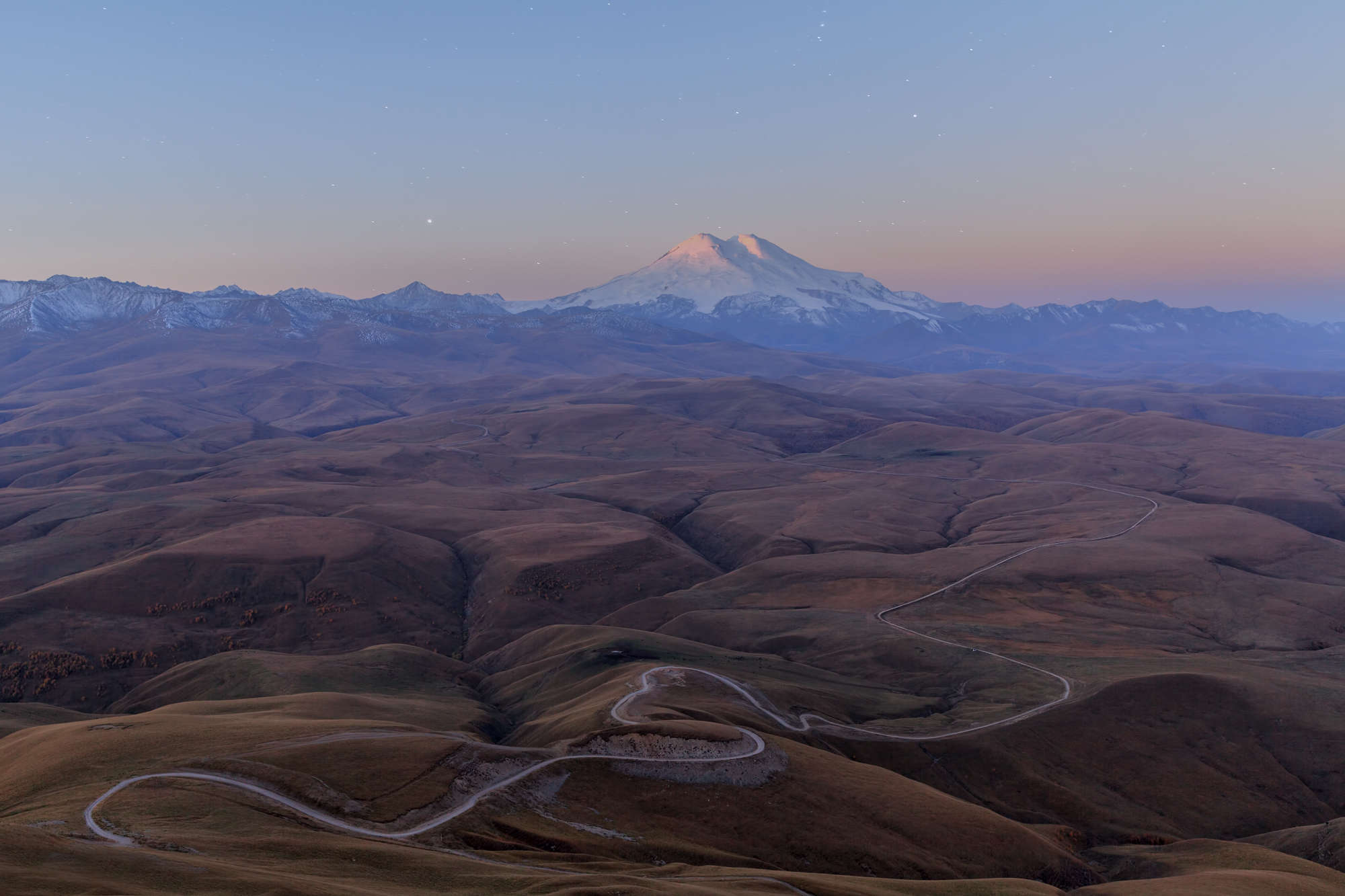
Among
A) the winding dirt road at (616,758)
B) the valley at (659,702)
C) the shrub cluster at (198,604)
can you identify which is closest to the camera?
the winding dirt road at (616,758)

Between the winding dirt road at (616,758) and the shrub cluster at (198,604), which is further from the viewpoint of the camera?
the shrub cluster at (198,604)

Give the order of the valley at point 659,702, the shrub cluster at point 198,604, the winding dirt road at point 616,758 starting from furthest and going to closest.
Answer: the shrub cluster at point 198,604 < the valley at point 659,702 < the winding dirt road at point 616,758

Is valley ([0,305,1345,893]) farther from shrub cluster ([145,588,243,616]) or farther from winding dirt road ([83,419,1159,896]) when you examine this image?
shrub cluster ([145,588,243,616])

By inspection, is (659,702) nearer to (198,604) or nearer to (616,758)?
(616,758)

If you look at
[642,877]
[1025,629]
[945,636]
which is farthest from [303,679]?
[1025,629]

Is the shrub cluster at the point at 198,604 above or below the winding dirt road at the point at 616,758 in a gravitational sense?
below

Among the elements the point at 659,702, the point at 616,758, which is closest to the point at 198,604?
the point at 659,702

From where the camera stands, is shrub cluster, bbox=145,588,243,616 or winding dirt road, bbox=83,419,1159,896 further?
shrub cluster, bbox=145,588,243,616

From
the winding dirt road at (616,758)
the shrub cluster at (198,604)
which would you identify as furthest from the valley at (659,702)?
the shrub cluster at (198,604)

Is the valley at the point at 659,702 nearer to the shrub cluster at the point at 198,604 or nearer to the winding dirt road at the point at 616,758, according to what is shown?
the winding dirt road at the point at 616,758

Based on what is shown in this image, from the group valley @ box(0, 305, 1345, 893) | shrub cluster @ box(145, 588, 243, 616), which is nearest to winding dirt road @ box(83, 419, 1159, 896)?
valley @ box(0, 305, 1345, 893)

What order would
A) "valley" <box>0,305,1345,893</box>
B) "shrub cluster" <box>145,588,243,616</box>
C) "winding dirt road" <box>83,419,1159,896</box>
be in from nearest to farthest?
"winding dirt road" <box>83,419,1159,896</box>
"valley" <box>0,305,1345,893</box>
"shrub cluster" <box>145,588,243,616</box>
